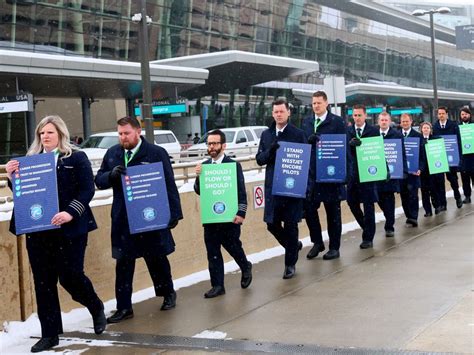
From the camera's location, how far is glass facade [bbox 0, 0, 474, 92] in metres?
41.0

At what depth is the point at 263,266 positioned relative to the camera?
32.8 ft

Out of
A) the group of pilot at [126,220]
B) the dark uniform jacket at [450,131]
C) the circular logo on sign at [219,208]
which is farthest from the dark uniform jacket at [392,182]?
the circular logo on sign at [219,208]

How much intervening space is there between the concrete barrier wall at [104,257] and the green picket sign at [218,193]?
3.10ft

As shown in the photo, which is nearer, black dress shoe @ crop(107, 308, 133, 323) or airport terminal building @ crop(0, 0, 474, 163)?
black dress shoe @ crop(107, 308, 133, 323)

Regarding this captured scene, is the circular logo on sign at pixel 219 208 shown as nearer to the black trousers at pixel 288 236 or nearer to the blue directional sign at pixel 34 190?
the black trousers at pixel 288 236

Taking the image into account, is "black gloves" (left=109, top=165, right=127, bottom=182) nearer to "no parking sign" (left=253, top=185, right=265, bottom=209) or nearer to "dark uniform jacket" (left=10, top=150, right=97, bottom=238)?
"dark uniform jacket" (left=10, top=150, right=97, bottom=238)

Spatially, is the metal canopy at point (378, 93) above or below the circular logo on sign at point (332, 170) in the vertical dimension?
above

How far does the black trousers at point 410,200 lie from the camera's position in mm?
12961

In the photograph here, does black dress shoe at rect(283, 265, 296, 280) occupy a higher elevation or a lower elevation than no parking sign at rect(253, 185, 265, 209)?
lower

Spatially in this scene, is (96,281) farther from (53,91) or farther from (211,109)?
(211,109)

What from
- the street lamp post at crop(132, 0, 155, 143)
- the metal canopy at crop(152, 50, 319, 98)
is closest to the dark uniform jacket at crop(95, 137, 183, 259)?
the street lamp post at crop(132, 0, 155, 143)

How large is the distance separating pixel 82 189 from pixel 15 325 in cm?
137

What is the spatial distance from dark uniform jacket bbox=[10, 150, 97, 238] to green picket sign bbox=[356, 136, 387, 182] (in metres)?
5.31

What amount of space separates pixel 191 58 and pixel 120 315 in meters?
37.2
